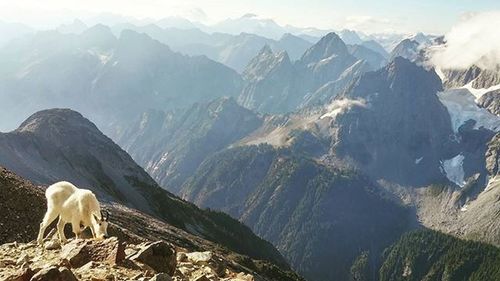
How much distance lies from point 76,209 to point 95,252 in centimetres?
378

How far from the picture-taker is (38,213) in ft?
138

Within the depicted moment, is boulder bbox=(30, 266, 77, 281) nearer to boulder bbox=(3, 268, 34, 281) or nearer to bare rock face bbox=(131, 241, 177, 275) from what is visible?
boulder bbox=(3, 268, 34, 281)

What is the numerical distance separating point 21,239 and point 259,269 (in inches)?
3877

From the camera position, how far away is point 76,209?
77.8 ft

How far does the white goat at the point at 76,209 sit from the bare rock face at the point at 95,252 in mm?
1752

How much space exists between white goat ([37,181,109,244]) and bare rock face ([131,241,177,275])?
2.64 meters

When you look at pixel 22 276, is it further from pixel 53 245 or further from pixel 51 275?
pixel 53 245

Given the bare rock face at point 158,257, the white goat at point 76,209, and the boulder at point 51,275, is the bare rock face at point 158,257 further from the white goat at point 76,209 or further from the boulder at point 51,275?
the boulder at point 51,275

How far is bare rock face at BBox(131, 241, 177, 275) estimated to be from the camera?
68.3 feet

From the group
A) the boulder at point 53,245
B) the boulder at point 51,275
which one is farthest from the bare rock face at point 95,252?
the boulder at point 51,275

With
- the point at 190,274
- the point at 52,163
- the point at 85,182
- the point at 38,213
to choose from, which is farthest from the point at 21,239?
the point at 52,163

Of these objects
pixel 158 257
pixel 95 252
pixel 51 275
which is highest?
pixel 51 275

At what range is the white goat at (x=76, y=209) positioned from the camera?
23.4 meters

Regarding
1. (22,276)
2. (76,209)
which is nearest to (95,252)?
(76,209)
